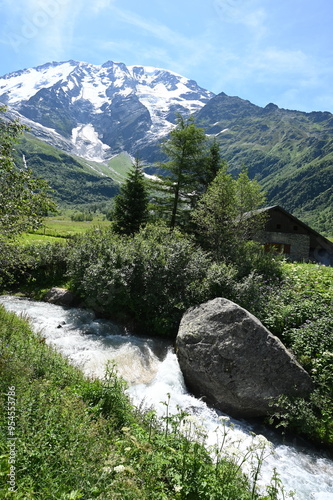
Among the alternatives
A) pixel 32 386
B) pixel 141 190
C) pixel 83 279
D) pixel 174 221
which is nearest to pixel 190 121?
pixel 141 190

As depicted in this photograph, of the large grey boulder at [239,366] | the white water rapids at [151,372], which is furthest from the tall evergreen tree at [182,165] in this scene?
the large grey boulder at [239,366]

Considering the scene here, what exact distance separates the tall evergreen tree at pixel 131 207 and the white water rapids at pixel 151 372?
41.8 feet

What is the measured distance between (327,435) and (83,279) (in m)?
13.9

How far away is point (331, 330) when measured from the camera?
10.3 meters

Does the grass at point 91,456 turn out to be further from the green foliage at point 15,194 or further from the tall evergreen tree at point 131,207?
the tall evergreen tree at point 131,207

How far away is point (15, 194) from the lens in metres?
7.80

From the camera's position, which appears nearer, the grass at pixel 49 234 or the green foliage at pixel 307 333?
the green foliage at pixel 307 333

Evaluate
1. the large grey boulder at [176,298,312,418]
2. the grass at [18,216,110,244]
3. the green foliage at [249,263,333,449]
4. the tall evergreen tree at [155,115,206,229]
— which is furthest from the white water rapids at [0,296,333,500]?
the tall evergreen tree at [155,115,206,229]

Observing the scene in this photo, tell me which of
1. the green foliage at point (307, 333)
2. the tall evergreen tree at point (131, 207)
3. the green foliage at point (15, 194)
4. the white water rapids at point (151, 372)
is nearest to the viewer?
the white water rapids at point (151, 372)

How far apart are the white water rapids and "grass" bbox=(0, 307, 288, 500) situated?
783 millimetres

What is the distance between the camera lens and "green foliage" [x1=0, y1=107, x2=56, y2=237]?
7.65 meters

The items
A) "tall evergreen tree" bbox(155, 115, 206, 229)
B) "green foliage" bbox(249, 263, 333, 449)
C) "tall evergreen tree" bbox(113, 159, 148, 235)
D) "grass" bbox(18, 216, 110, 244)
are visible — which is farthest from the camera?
"tall evergreen tree" bbox(113, 159, 148, 235)

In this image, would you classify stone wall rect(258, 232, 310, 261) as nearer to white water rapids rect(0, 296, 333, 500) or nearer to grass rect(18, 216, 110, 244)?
grass rect(18, 216, 110, 244)

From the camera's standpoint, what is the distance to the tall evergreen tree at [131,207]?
2909 cm
